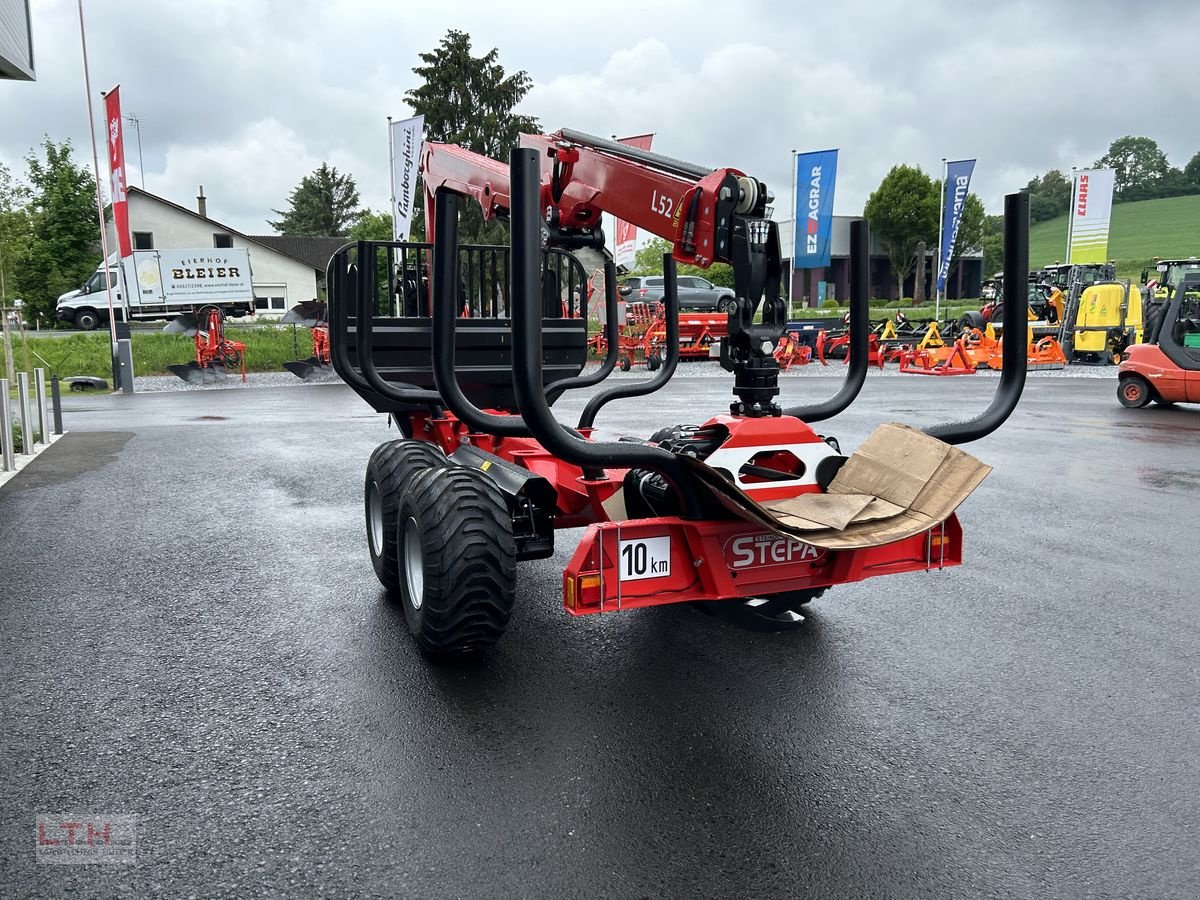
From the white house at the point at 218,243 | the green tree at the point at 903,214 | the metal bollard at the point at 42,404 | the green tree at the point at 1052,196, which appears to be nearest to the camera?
the metal bollard at the point at 42,404

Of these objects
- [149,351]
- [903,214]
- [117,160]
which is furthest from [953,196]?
[903,214]

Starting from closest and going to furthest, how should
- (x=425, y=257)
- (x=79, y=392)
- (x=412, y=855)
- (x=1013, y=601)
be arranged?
1. (x=412, y=855)
2. (x=1013, y=601)
3. (x=425, y=257)
4. (x=79, y=392)

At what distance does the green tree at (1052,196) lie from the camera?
107 meters

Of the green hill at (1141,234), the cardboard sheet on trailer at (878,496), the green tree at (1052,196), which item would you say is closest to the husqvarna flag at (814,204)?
the cardboard sheet on trailer at (878,496)

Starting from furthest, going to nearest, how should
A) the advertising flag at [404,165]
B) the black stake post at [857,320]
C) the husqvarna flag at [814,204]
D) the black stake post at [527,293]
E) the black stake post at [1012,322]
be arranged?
the husqvarna flag at [814,204] → the advertising flag at [404,165] → the black stake post at [857,320] → the black stake post at [1012,322] → the black stake post at [527,293]

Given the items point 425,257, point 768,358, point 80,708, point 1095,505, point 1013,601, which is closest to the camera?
point 80,708

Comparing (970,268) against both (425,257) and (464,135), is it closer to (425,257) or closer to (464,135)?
(464,135)

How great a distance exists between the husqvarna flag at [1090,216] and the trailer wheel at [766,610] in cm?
3226

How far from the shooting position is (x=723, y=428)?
4.14 meters

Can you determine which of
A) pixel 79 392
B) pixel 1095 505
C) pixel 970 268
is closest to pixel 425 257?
pixel 1095 505

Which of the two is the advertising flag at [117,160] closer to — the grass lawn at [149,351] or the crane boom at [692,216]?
the grass lawn at [149,351]

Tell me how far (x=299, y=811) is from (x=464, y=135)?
1626 inches

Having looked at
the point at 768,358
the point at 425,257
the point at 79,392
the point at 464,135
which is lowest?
the point at 79,392

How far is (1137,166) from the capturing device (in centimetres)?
11969
